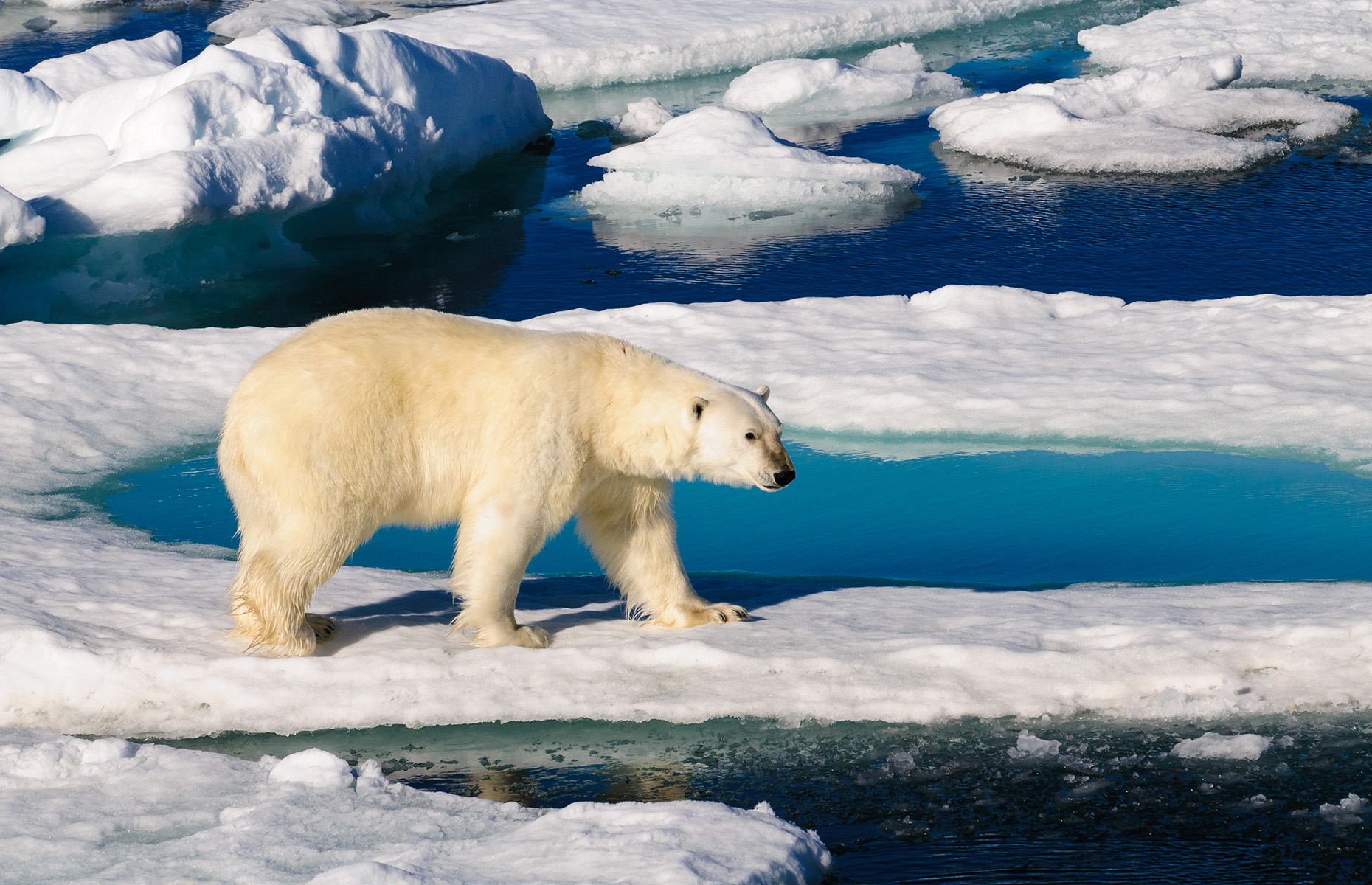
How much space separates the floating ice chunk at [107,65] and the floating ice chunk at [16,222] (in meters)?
4.58

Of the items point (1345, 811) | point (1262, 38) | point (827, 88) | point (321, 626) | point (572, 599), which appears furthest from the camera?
point (1262, 38)

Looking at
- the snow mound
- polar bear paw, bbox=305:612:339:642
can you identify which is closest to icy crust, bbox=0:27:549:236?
the snow mound

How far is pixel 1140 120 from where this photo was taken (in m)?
16.0

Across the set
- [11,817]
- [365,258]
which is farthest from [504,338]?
[365,258]

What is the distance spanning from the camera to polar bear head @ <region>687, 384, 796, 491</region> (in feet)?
14.9

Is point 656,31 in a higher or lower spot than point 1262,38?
lower

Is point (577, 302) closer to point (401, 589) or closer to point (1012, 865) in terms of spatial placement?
point (401, 589)

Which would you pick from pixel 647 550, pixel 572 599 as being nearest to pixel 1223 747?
pixel 647 550

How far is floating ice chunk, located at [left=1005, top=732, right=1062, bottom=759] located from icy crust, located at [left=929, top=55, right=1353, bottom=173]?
12.0 meters

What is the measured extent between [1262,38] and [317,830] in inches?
780

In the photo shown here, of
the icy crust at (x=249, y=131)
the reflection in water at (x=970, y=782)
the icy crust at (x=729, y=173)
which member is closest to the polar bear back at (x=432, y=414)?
the reflection in water at (x=970, y=782)

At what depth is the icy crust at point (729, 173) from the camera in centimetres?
1392

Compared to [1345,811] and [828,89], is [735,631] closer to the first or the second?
[1345,811]

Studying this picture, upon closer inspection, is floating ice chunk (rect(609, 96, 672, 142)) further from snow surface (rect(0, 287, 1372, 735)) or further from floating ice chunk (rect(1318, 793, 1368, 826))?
floating ice chunk (rect(1318, 793, 1368, 826))
